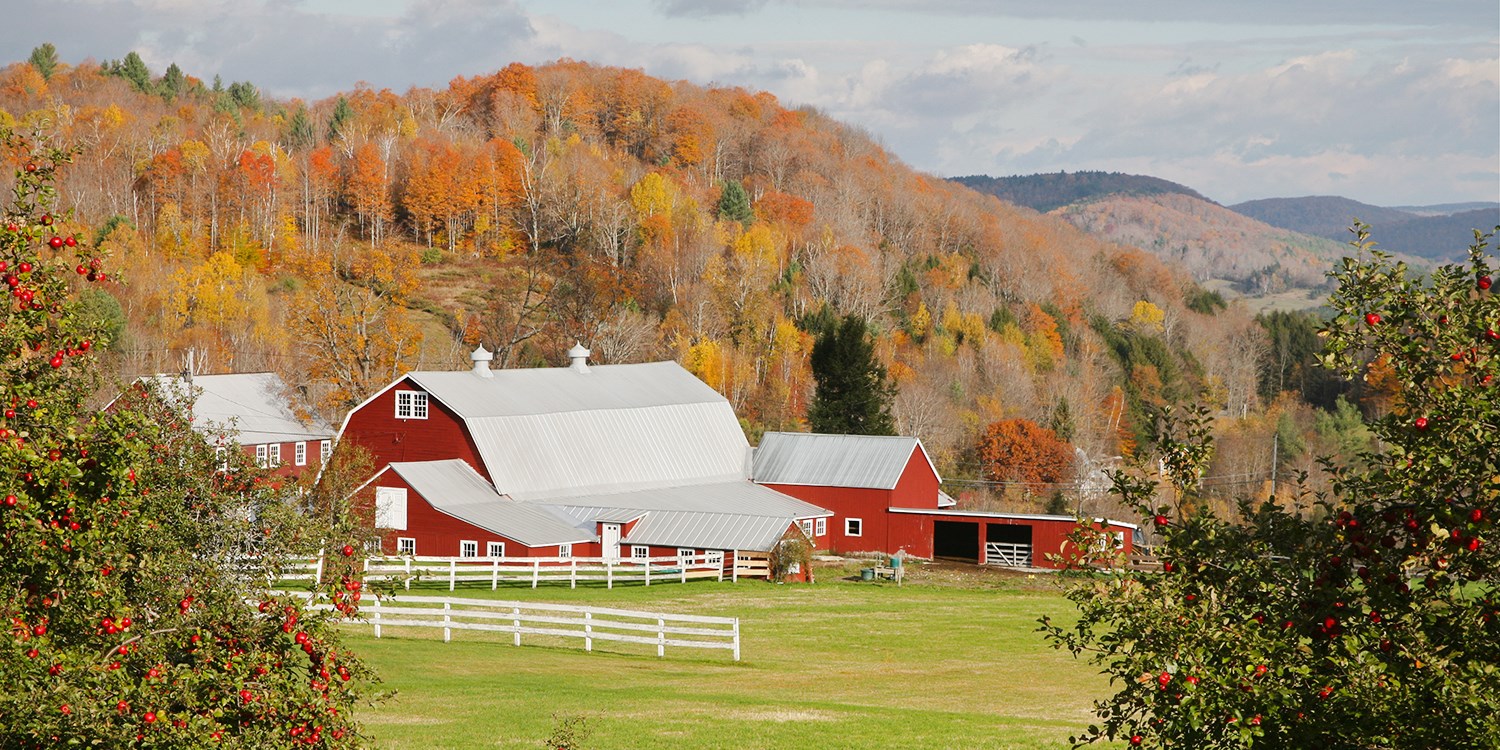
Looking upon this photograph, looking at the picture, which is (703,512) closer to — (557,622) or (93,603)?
(557,622)

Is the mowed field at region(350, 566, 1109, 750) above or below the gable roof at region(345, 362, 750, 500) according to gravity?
below

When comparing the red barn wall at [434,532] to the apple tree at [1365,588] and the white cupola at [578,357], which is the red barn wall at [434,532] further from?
the apple tree at [1365,588]

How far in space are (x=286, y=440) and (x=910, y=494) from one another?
100 ft

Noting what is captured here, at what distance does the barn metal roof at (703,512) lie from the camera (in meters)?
48.9

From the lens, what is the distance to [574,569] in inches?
1710

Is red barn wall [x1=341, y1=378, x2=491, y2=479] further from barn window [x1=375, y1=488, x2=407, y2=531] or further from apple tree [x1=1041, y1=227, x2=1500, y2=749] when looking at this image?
apple tree [x1=1041, y1=227, x2=1500, y2=749]

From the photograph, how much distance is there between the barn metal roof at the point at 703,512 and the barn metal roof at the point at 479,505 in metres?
1.42

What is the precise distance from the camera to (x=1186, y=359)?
507 feet

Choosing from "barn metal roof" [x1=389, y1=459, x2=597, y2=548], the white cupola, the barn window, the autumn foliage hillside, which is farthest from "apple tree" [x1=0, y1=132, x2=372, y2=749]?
the autumn foliage hillside

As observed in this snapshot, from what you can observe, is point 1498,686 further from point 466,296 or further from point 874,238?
point 874,238

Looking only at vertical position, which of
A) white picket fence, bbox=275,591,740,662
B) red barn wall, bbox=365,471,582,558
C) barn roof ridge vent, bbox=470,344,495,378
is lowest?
white picket fence, bbox=275,591,740,662

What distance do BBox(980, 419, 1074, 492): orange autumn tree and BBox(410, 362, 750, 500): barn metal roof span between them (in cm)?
3267

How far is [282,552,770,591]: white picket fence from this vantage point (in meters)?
41.5

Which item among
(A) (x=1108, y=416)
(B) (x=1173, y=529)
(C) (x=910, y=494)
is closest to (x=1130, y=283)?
(A) (x=1108, y=416)
